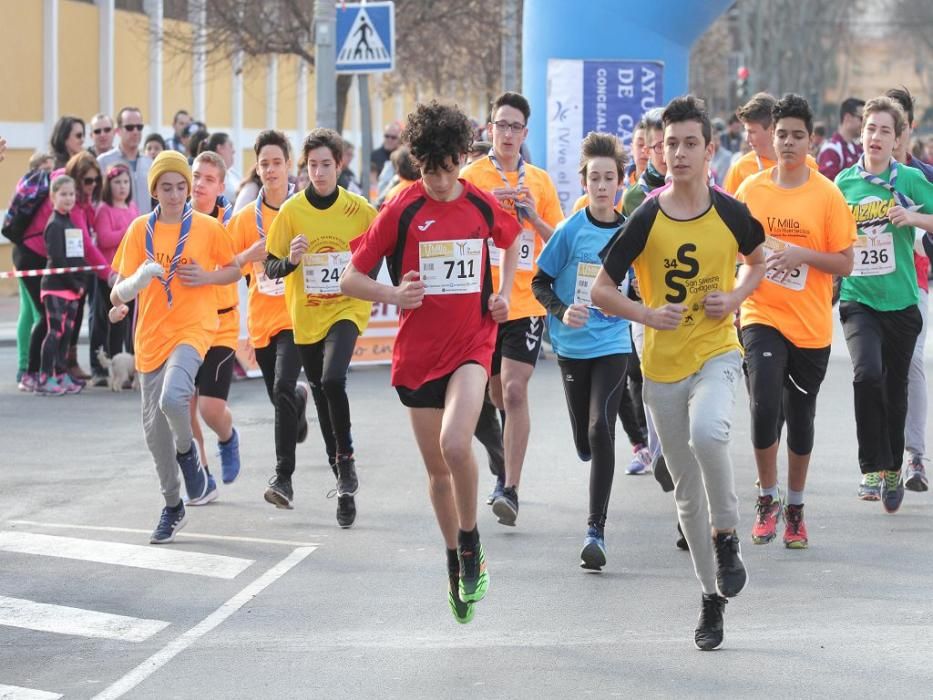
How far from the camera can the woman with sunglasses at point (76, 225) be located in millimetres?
15570

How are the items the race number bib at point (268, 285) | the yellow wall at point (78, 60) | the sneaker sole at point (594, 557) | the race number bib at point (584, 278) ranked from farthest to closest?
the yellow wall at point (78, 60)
the race number bib at point (268, 285)
the race number bib at point (584, 278)
the sneaker sole at point (594, 557)

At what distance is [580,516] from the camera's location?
9820mm

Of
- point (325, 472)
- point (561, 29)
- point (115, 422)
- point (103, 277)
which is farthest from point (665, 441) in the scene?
point (561, 29)

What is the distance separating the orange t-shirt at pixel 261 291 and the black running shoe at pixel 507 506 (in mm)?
1585

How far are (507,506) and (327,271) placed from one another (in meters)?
1.50

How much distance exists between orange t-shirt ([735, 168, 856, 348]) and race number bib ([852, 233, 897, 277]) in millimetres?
958

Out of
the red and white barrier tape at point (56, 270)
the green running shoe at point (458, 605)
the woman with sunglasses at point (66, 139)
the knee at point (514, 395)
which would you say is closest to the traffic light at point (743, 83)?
the woman with sunglasses at point (66, 139)

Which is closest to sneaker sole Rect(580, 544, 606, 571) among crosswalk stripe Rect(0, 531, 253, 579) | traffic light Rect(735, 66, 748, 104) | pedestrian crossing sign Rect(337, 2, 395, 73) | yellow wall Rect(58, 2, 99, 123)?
crosswalk stripe Rect(0, 531, 253, 579)

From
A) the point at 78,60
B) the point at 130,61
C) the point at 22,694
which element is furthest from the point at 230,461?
the point at 130,61

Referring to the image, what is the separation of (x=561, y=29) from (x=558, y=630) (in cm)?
1231

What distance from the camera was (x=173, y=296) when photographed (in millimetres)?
9461

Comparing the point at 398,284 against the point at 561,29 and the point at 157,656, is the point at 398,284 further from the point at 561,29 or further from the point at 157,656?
the point at 561,29

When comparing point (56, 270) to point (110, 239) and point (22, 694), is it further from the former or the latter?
point (22, 694)

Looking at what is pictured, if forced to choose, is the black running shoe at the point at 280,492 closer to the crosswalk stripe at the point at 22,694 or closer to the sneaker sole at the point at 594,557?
the sneaker sole at the point at 594,557
